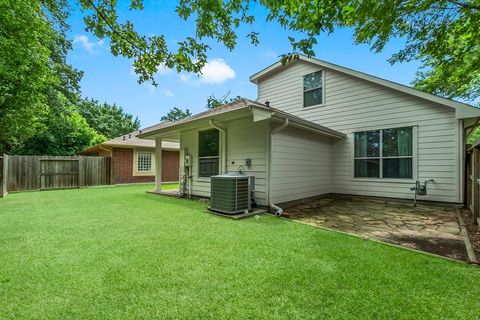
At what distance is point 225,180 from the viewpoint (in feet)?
18.7

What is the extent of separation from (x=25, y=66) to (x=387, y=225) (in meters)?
13.5

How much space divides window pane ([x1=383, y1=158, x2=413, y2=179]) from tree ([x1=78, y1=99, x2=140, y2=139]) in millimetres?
29657

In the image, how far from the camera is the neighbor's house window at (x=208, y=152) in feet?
25.0

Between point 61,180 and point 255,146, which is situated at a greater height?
point 255,146

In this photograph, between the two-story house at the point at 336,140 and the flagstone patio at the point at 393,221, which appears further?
the two-story house at the point at 336,140

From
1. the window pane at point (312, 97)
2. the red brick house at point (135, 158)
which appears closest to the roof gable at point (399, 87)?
the window pane at point (312, 97)

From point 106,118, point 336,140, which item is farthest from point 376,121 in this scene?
point 106,118

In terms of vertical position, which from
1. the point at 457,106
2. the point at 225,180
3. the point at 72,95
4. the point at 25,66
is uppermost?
the point at 72,95

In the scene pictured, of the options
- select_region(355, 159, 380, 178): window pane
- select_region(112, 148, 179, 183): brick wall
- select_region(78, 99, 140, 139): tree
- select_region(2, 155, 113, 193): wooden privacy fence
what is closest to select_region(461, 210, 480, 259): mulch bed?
select_region(355, 159, 380, 178): window pane

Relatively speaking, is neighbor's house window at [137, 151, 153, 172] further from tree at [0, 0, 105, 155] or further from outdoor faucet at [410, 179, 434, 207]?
outdoor faucet at [410, 179, 434, 207]

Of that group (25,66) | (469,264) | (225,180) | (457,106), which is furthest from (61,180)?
(457,106)

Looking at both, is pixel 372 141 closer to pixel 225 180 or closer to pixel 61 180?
pixel 225 180

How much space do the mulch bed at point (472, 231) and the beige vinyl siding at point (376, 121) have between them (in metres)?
1.17

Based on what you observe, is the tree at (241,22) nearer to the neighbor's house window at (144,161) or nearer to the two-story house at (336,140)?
the two-story house at (336,140)
